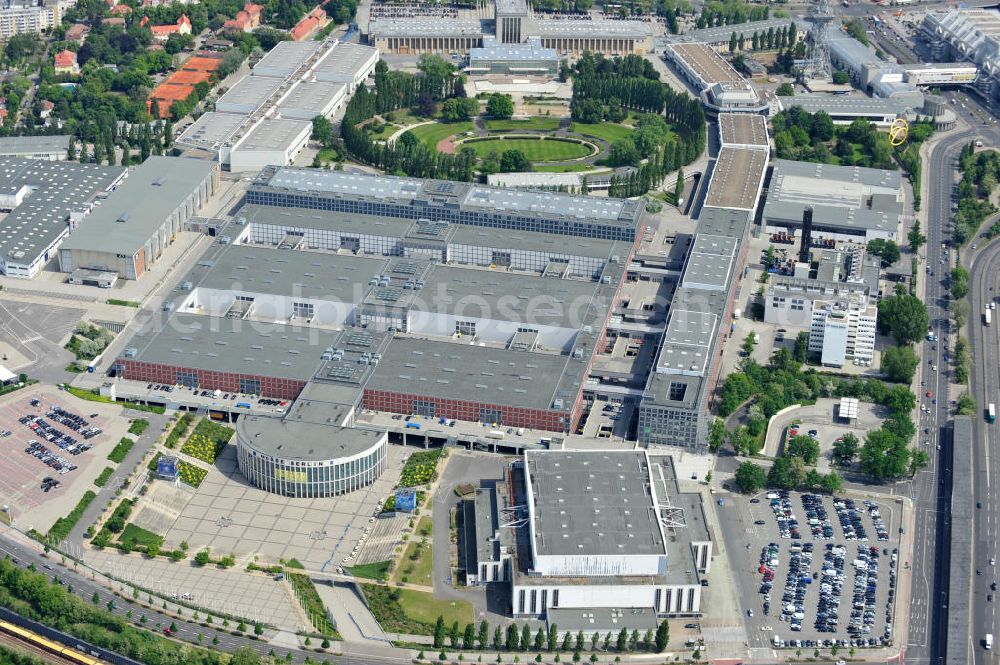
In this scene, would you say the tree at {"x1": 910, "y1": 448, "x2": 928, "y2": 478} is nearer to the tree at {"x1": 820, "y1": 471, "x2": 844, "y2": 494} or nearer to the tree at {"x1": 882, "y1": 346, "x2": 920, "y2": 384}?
the tree at {"x1": 820, "y1": 471, "x2": 844, "y2": 494}

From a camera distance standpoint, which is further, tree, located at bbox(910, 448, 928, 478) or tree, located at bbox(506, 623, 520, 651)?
tree, located at bbox(910, 448, 928, 478)

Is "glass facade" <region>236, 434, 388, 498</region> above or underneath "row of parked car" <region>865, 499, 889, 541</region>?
above

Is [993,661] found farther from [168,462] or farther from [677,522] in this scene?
[168,462]

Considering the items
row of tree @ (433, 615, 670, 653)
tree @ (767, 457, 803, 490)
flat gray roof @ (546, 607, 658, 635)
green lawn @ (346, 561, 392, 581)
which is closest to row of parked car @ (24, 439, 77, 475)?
green lawn @ (346, 561, 392, 581)

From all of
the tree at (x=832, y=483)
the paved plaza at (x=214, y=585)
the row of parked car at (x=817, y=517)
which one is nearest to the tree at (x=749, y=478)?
the row of parked car at (x=817, y=517)

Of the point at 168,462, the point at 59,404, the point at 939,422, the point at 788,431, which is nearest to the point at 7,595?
the point at 168,462

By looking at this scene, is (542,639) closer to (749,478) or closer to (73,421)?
(749,478)
